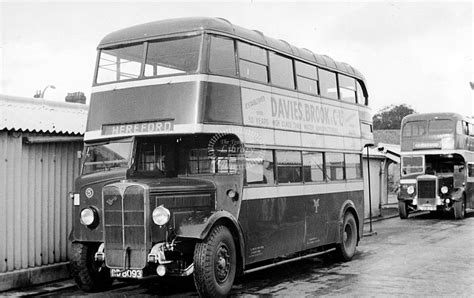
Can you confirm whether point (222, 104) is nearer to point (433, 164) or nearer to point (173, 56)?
point (173, 56)

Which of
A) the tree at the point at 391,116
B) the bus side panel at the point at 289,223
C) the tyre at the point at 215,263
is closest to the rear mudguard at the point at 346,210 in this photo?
the bus side panel at the point at 289,223

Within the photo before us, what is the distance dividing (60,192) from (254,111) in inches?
143

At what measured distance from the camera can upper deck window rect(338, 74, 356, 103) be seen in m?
12.1

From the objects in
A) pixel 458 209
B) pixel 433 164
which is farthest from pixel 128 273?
pixel 433 164

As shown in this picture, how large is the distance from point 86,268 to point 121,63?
306cm

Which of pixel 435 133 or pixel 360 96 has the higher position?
pixel 360 96

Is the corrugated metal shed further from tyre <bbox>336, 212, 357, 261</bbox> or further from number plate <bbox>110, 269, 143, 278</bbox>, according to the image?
tyre <bbox>336, 212, 357, 261</bbox>

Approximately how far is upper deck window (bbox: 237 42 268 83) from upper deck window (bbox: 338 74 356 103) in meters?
3.10

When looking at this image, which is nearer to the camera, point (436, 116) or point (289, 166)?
point (289, 166)

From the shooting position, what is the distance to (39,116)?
954 cm

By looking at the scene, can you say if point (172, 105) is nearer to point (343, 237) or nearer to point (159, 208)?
point (159, 208)

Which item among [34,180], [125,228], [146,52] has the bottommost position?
[125,228]

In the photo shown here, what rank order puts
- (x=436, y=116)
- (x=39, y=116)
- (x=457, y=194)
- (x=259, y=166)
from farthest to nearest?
(x=436, y=116) < (x=457, y=194) < (x=39, y=116) < (x=259, y=166)

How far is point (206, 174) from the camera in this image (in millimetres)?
8641
